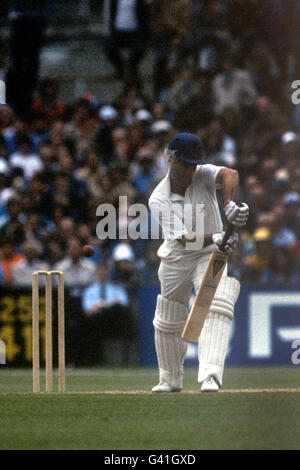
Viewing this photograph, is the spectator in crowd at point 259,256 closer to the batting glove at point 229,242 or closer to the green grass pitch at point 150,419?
the green grass pitch at point 150,419

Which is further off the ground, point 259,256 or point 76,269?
point 259,256

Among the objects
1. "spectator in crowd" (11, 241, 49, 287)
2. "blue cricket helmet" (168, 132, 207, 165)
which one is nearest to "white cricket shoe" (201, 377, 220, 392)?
"blue cricket helmet" (168, 132, 207, 165)

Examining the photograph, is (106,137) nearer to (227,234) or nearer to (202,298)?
(202,298)

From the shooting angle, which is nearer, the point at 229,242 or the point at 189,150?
the point at 229,242

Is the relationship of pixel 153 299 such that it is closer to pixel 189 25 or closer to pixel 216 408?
pixel 189 25

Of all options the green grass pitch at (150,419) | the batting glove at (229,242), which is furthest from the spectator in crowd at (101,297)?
the batting glove at (229,242)

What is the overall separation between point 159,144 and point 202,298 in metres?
6.53

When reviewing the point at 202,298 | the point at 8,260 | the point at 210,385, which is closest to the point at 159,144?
the point at 8,260

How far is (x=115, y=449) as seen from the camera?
21.4 ft

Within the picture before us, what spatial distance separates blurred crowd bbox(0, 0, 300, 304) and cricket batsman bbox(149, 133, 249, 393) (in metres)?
4.41

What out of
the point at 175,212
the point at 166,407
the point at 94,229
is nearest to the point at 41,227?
the point at 94,229

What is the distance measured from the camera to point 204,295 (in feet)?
30.4

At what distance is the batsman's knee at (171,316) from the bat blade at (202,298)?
312 millimetres

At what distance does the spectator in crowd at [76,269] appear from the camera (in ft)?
46.5
